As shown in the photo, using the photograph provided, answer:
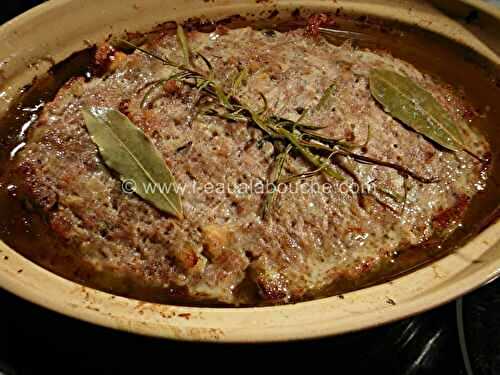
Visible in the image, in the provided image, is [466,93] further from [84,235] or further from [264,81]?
[84,235]

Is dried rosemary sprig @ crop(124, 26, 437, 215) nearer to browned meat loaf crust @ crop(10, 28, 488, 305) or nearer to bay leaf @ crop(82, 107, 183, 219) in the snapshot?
browned meat loaf crust @ crop(10, 28, 488, 305)

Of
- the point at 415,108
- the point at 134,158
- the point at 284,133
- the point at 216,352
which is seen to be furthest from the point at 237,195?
the point at 415,108

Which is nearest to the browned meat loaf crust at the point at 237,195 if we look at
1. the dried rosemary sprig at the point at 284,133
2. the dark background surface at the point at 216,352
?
the dried rosemary sprig at the point at 284,133

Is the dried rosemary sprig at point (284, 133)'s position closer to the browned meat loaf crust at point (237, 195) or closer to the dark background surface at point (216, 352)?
the browned meat loaf crust at point (237, 195)

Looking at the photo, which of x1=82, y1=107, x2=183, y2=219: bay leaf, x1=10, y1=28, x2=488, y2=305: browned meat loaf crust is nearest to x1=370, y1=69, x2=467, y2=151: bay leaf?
x1=10, y1=28, x2=488, y2=305: browned meat loaf crust

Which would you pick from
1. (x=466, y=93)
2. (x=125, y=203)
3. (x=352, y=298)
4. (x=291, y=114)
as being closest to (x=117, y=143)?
(x=125, y=203)

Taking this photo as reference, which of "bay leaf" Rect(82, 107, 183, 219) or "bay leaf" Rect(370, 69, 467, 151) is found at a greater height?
"bay leaf" Rect(82, 107, 183, 219)
